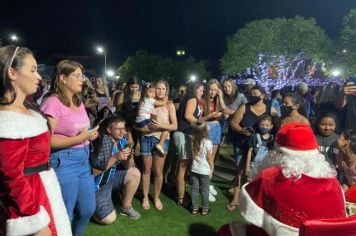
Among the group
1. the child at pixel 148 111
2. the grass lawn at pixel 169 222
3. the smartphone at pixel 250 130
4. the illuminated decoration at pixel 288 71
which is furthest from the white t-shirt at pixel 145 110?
the illuminated decoration at pixel 288 71

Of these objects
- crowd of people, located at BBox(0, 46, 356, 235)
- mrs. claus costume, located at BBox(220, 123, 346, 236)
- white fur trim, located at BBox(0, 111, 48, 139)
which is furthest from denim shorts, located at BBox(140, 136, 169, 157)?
white fur trim, located at BBox(0, 111, 48, 139)

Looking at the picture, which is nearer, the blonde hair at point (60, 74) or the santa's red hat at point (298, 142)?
the santa's red hat at point (298, 142)

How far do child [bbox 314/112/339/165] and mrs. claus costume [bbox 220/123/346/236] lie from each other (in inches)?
90.0

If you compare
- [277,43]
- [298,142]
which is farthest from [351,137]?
[277,43]

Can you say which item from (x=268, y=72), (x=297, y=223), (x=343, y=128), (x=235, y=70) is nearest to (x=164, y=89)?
(x=343, y=128)

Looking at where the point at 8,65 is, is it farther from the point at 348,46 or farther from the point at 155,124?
the point at 348,46

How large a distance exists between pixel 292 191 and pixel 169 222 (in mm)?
2626

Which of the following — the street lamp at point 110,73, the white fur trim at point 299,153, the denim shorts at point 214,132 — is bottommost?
the denim shorts at point 214,132

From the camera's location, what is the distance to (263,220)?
2.34 meters

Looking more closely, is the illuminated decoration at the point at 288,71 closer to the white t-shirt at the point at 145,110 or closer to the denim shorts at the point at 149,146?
the white t-shirt at the point at 145,110

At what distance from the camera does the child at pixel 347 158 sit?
4.30m

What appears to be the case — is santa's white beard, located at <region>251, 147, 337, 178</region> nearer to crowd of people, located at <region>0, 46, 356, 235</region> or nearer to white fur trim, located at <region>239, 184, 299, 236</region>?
crowd of people, located at <region>0, 46, 356, 235</region>

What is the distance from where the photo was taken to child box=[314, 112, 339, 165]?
4.51 metres

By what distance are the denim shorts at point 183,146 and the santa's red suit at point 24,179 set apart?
282 centimetres
